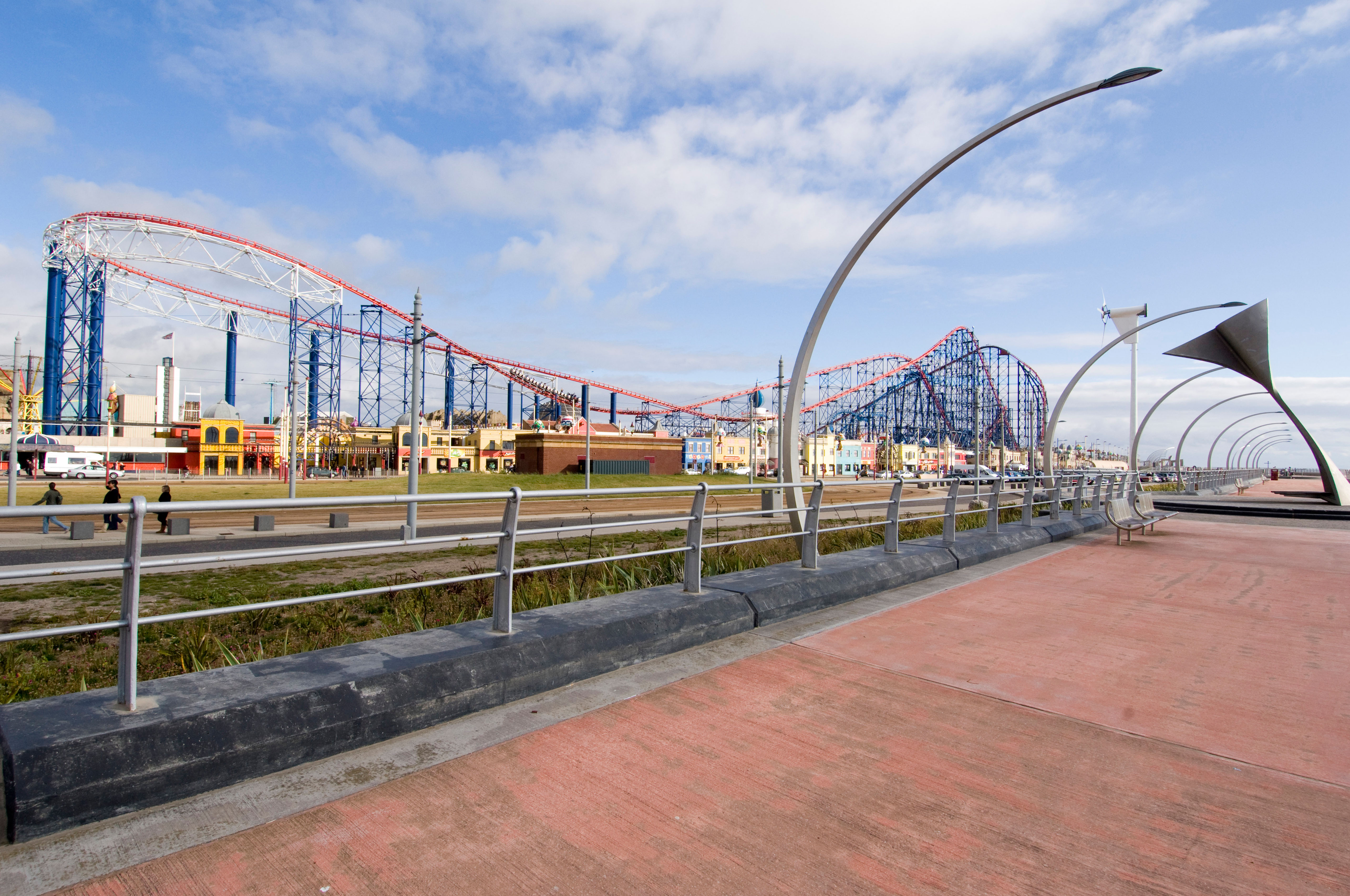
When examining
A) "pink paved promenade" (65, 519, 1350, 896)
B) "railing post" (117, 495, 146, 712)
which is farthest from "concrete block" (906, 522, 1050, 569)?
"railing post" (117, 495, 146, 712)

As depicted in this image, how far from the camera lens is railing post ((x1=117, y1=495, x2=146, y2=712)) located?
3.03m

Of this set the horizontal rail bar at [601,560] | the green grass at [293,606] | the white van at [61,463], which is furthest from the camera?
the white van at [61,463]

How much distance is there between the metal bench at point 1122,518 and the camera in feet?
39.0

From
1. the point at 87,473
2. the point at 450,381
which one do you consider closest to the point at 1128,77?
the point at 87,473

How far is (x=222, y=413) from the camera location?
221 feet

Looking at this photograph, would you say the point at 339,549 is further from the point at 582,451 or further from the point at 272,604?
the point at 582,451

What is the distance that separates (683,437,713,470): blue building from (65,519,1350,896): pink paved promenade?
315ft

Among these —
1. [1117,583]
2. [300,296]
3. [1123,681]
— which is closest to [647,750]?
[1123,681]

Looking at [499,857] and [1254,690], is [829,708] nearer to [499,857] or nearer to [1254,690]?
[499,857]

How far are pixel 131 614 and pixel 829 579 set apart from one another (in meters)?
5.14

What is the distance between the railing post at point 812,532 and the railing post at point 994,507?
4.51m

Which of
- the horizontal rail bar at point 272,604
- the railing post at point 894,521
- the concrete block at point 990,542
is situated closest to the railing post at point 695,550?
the horizontal rail bar at point 272,604

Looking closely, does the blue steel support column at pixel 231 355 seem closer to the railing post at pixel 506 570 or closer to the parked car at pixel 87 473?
the parked car at pixel 87 473

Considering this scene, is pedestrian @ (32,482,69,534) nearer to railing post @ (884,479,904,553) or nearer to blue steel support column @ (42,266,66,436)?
railing post @ (884,479,904,553)
